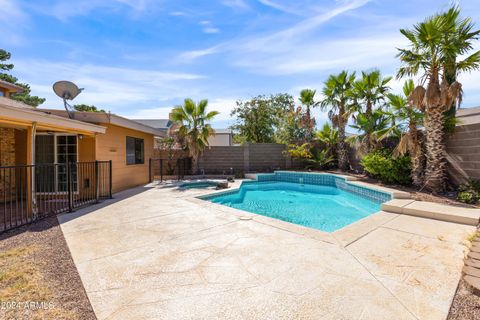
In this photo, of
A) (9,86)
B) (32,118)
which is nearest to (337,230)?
(32,118)

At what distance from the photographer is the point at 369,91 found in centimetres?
1105

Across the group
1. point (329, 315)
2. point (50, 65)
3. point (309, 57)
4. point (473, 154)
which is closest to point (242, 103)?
point (309, 57)

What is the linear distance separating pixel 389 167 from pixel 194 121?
9.19 metres

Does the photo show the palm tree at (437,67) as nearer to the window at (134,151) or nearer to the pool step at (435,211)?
the pool step at (435,211)

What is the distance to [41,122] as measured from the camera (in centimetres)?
518

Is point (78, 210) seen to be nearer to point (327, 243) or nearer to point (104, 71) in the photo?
point (327, 243)

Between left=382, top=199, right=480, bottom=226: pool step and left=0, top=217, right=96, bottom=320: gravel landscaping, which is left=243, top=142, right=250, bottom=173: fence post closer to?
left=382, top=199, right=480, bottom=226: pool step

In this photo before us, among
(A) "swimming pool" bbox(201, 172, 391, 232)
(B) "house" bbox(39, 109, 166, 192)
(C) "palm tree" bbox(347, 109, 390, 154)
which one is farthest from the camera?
(C) "palm tree" bbox(347, 109, 390, 154)

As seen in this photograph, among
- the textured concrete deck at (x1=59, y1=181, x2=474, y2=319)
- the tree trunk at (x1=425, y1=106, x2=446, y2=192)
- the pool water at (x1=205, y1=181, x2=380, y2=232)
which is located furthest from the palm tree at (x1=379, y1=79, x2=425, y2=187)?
the textured concrete deck at (x1=59, y1=181, x2=474, y2=319)

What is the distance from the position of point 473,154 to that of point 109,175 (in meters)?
11.3

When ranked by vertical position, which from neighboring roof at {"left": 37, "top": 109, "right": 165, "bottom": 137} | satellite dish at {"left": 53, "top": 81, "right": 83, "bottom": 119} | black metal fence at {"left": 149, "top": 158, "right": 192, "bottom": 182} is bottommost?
black metal fence at {"left": 149, "top": 158, "right": 192, "bottom": 182}

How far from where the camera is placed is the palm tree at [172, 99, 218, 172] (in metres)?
11.8

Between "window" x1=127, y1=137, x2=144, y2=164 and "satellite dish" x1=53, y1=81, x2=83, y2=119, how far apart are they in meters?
2.67

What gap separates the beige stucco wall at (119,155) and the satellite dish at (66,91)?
3.68ft
